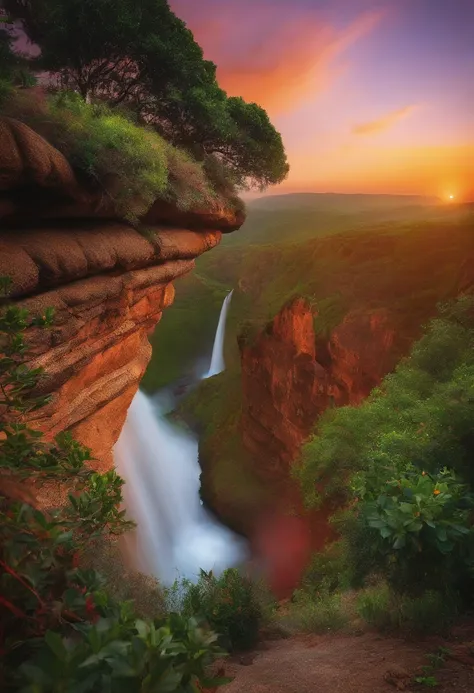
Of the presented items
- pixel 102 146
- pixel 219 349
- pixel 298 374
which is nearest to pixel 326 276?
pixel 298 374

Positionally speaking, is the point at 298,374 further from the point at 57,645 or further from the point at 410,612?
the point at 57,645

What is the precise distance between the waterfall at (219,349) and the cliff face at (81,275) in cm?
3119

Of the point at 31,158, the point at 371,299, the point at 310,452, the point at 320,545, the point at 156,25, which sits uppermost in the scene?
the point at 156,25

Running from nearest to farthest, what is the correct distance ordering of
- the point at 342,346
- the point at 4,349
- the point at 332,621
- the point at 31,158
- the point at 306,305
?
the point at 4,349
the point at 31,158
the point at 332,621
the point at 342,346
the point at 306,305

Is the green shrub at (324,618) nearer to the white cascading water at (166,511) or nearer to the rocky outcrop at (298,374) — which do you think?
the white cascading water at (166,511)

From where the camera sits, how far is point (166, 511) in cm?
2467

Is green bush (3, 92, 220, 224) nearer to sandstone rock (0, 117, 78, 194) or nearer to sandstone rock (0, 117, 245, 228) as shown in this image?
sandstone rock (0, 117, 245, 228)

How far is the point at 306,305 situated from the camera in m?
24.0

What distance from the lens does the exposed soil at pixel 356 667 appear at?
16.8 feet

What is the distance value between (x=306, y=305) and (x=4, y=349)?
21.4 metres

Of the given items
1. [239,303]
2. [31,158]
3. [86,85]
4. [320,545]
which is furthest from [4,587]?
[239,303]

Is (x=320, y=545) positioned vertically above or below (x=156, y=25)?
below

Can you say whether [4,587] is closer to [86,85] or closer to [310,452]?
[310,452]

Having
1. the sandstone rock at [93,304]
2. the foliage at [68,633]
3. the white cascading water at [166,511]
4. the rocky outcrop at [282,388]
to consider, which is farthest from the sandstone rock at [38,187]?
the rocky outcrop at [282,388]
